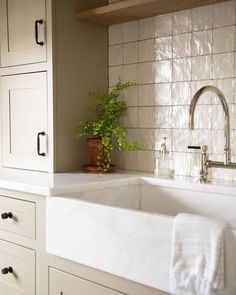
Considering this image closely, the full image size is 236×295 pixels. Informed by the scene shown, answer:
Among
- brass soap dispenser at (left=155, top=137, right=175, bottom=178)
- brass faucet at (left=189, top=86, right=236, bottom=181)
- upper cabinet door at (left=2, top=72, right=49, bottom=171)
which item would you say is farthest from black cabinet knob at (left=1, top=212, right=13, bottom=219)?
brass faucet at (left=189, top=86, right=236, bottom=181)

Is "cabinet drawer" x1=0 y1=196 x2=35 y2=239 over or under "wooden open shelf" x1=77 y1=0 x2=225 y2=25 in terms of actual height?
under

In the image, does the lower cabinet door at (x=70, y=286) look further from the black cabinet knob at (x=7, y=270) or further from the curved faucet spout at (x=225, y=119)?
the curved faucet spout at (x=225, y=119)

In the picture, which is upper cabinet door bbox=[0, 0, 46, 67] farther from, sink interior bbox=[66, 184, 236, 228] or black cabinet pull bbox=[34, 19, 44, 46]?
sink interior bbox=[66, 184, 236, 228]

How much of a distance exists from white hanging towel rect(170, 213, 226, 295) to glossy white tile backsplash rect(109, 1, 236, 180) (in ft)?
2.37

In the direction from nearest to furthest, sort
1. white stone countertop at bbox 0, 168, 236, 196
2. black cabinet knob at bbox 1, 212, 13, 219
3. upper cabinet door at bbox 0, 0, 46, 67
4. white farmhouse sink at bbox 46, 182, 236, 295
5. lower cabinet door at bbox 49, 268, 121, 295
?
white farmhouse sink at bbox 46, 182, 236, 295, lower cabinet door at bbox 49, 268, 121, 295, white stone countertop at bbox 0, 168, 236, 196, black cabinet knob at bbox 1, 212, 13, 219, upper cabinet door at bbox 0, 0, 46, 67

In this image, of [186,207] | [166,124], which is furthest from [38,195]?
[166,124]

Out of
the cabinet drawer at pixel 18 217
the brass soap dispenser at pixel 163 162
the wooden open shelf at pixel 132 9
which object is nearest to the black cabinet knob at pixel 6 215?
the cabinet drawer at pixel 18 217

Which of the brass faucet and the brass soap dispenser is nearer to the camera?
the brass faucet

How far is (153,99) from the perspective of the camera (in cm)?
204

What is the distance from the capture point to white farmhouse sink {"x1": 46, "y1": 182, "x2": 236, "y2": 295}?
1.16m

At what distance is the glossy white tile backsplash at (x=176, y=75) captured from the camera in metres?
1.78

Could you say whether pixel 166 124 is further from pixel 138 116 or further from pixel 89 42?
pixel 89 42

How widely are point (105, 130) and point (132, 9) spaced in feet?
1.76

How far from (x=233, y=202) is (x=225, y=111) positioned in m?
0.33
